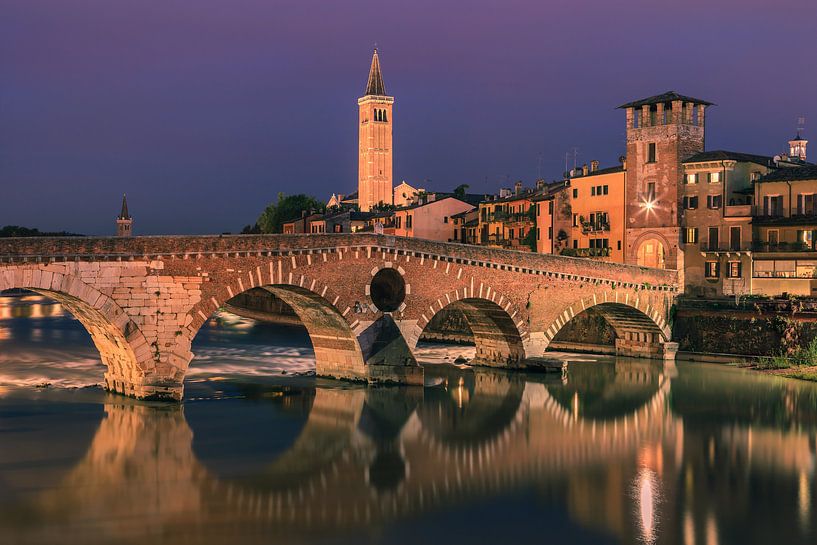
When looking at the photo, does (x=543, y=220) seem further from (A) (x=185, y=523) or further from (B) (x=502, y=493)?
(A) (x=185, y=523)

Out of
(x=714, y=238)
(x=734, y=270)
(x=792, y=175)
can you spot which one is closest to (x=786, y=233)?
(x=792, y=175)

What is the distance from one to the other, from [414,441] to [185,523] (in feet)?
36.2

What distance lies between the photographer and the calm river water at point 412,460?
906 inches

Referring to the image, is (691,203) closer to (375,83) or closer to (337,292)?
(337,292)

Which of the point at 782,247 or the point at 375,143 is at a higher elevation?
the point at 375,143

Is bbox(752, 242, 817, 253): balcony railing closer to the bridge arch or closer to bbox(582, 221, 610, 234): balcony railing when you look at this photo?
the bridge arch

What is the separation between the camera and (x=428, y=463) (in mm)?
29734

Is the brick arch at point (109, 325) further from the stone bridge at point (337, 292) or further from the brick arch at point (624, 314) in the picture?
the brick arch at point (624, 314)

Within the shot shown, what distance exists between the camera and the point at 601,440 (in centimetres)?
3331

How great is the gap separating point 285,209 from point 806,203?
71.6m

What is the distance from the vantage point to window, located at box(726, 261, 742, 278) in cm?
5750

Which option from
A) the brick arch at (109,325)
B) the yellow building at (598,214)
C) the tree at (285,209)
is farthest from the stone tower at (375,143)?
the brick arch at (109,325)

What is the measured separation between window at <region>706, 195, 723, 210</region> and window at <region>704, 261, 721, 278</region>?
3.28 m

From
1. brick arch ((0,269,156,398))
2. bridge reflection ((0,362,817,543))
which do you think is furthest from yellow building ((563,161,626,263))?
brick arch ((0,269,156,398))
